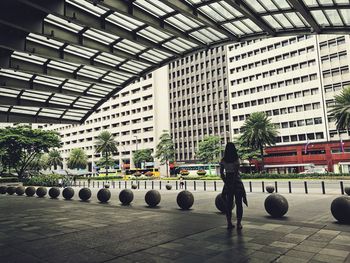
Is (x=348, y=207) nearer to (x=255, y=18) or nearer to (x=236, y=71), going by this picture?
(x=255, y=18)

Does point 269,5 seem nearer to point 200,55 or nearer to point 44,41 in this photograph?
point 44,41

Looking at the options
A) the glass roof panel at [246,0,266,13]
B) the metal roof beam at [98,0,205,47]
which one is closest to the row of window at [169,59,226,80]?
the metal roof beam at [98,0,205,47]

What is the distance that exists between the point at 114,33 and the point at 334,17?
10.9 meters

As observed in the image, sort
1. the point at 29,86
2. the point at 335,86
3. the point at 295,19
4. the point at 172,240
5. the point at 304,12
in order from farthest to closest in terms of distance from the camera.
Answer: the point at 335,86, the point at 29,86, the point at 295,19, the point at 304,12, the point at 172,240

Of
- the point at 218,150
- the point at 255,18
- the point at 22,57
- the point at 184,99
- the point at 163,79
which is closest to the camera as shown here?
the point at 255,18

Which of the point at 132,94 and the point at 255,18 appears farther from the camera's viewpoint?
the point at 132,94

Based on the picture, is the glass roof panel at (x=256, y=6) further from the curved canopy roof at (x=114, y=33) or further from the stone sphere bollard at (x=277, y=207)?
the stone sphere bollard at (x=277, y=207)

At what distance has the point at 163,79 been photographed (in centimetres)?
8831

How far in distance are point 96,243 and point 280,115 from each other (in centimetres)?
6129

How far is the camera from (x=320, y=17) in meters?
13.6

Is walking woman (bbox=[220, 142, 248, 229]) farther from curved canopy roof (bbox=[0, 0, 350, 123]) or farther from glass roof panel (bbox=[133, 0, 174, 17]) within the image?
glass roof panel (bbox=[133, 0, 174, 17])

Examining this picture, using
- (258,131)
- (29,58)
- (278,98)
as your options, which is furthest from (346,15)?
(278,98)

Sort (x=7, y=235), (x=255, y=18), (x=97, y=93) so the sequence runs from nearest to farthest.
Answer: (x=7, y=235) < (x=255, y=18) < (x=97, y=93)

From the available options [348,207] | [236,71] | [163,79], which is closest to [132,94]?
[163,79]
